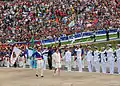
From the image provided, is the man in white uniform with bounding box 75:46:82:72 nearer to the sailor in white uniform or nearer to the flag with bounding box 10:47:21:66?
the sailor in white uniform

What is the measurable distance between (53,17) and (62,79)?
70.2 feet

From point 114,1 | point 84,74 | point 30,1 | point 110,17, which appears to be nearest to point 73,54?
point 84,74

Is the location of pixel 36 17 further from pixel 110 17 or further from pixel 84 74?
pixel 84 74

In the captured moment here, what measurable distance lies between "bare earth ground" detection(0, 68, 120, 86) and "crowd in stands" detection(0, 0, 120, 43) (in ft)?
43.3

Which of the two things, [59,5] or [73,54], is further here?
[59,5]

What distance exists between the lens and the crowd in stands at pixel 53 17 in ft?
131

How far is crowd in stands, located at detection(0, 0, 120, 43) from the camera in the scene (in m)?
40.0

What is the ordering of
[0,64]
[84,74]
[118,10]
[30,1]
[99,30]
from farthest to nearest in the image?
[30,1], [118,10], [99,30], [0,64], [84,74]

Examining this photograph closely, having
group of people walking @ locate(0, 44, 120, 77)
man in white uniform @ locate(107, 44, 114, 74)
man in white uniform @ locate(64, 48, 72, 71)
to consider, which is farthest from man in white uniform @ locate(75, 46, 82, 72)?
man in white uniform @ locate(107, 44, 114, 74)

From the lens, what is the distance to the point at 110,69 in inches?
986

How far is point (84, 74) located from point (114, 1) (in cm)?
1963

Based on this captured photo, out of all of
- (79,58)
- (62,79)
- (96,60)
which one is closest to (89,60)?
(96,60)

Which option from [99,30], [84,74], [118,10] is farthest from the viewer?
[118,10]

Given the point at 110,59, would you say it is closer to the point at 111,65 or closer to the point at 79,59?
the point at 111,65
